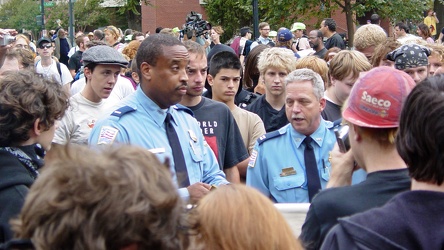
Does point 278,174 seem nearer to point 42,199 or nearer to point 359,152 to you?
point 359,152

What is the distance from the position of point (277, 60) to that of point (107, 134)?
3.05 metres

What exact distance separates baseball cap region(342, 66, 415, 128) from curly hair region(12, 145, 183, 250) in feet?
4.21

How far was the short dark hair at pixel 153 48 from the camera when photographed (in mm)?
4426

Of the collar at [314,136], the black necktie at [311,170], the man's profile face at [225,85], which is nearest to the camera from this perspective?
the black necktie at [311,170]

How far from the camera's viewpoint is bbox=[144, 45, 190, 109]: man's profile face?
4.32 meters

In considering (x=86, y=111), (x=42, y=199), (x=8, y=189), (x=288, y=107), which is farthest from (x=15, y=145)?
(x=86, y=111)

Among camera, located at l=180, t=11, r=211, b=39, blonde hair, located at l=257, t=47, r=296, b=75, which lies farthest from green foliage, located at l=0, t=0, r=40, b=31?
blonde hair, located at l=257, t=47, r=296, b=75

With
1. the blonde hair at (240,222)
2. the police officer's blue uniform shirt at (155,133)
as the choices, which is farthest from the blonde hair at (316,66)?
the blonde hair at (240,222)

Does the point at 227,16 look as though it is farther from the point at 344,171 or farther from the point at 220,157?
the point at 344,171

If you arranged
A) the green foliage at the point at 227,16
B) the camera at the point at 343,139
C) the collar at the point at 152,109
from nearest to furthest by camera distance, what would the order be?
the camera at the point at 343,139 < the collar at the point at 152,109 < the green foliage at the point at 227,16

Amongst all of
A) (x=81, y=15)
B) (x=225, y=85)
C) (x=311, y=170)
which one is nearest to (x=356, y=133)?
(x=311, y=170)

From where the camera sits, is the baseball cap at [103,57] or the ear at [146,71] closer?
the ear at [146,71]

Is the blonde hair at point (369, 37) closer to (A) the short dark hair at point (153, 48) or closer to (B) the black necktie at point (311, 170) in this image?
(B) the black necktie at point (311, 170)

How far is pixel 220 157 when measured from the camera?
5273mm
